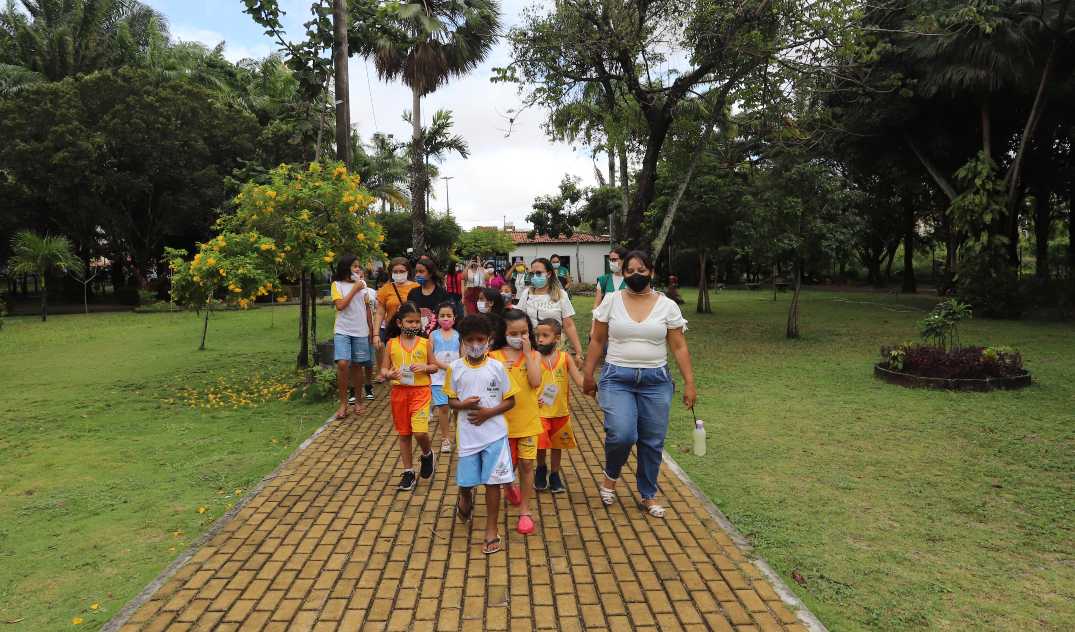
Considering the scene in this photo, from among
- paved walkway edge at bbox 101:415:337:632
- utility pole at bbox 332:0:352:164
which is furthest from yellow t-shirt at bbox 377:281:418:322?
utility pole at bbox 332:0:352:164

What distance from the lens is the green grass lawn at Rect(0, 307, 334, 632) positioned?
12.8 ft

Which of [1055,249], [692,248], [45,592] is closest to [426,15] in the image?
[692,248]

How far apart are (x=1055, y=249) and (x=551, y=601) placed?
55419mm

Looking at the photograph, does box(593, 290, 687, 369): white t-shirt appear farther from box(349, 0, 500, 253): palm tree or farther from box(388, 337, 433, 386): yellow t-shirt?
box(349, 0, 500, 253): palm tree

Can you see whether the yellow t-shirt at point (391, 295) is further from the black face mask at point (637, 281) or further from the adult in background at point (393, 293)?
the black face mask at point (637, 281)

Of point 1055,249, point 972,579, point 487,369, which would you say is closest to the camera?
point 972,579

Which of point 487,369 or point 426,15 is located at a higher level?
point 426,15

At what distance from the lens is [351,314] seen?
7.67 m

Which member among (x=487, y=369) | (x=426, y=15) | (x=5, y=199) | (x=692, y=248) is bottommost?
(x=487, y=369)

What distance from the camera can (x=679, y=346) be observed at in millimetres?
4418

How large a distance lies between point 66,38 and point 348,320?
30551mm

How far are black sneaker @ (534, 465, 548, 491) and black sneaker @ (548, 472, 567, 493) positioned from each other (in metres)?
0.04

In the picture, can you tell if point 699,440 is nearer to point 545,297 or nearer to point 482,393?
point 482,393

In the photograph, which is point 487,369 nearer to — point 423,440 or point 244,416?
point 423,440
